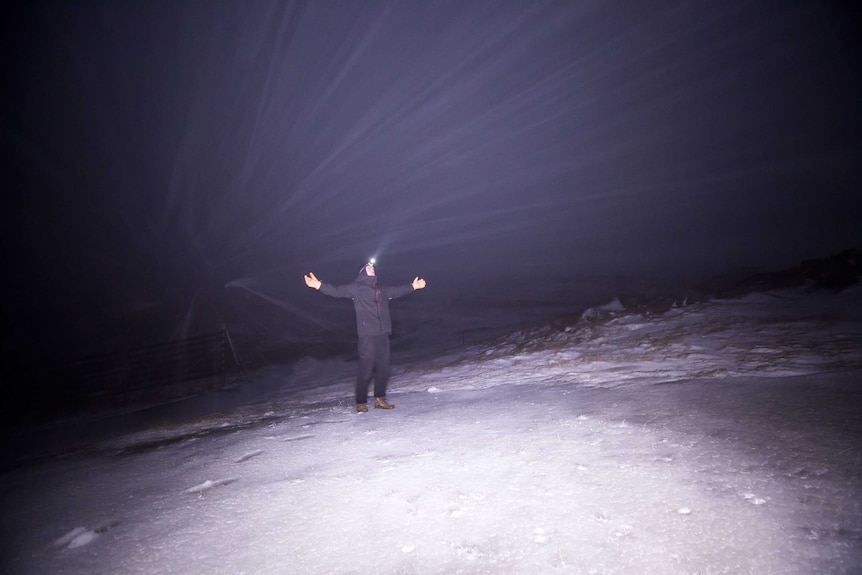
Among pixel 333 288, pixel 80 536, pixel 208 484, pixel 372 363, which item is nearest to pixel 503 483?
pixel 208 484

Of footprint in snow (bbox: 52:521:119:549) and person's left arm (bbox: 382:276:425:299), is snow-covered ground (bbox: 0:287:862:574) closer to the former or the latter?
footprint in snow (bbox: 52:521:119:549)

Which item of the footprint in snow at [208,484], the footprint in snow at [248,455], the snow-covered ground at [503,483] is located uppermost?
the footprint in snow at [208,484]

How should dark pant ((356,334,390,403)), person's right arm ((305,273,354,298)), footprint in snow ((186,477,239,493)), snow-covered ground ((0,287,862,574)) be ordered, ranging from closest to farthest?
snow-covered ground ((0,287,862,574)) → footprint in snow ((186,477,239,493)) → person's right arm ((305,273,354,298)) → dark pant ((356,334,390,403))

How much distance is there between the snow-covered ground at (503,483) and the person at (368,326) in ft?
1.12

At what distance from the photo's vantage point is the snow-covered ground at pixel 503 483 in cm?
229

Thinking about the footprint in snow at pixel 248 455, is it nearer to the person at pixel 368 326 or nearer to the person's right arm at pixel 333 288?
the person at pixel 368 326

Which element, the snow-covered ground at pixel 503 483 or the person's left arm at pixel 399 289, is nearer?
the snow-covered ground at pixel 503 483

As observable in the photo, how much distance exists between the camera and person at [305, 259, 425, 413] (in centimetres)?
554

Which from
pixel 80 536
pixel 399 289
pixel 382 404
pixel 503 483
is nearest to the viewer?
pixel 80 536

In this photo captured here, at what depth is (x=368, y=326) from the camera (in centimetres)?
554

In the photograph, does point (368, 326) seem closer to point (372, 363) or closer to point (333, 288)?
point (372, 363)

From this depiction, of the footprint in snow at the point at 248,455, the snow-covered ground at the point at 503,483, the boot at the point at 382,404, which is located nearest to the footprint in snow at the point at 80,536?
the snow-covered ground at the point at 503,483

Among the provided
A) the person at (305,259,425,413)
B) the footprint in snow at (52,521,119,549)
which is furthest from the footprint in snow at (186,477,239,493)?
the person at (305,259,425,413)

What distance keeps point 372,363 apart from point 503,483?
9.72ft
